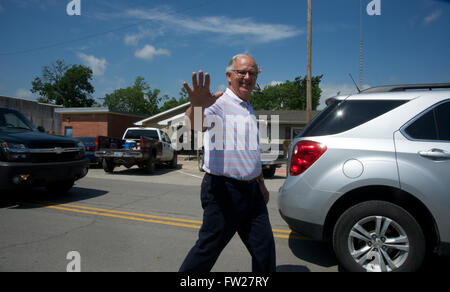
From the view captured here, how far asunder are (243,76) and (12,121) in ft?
21.3

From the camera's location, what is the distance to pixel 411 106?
2.92m

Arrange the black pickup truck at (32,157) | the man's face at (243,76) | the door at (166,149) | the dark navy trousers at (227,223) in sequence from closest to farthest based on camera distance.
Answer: the dark navy trousers at (227,223)
the man's face at (243,76)
the black pickup truck at (32,157)
the door at (166,149)

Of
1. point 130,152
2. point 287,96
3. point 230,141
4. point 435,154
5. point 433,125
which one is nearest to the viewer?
point 230,141

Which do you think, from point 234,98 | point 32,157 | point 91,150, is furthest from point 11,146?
point 91,150

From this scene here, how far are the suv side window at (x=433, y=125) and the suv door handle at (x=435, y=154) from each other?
17cm

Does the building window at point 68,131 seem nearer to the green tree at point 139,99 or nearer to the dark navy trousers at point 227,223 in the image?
the dark navy trousers at point 227,223

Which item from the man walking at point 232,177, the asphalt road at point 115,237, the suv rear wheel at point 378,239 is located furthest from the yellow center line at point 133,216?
the man walking at point 232,177

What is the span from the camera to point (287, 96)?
71750 millimetres

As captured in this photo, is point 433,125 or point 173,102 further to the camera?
point 173,102

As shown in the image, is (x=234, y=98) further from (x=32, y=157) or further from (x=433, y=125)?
(x=32, y=157)

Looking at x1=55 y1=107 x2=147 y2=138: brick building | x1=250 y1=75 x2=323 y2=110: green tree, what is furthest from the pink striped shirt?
x1=250 y1=75 x2=323 y2=110: green tree

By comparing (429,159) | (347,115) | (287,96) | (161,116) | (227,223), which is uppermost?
(287,96)

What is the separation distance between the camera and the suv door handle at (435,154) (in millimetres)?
2660

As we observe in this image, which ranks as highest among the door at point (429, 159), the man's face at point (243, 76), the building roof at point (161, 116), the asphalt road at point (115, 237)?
the building roof at point (161, 116)
